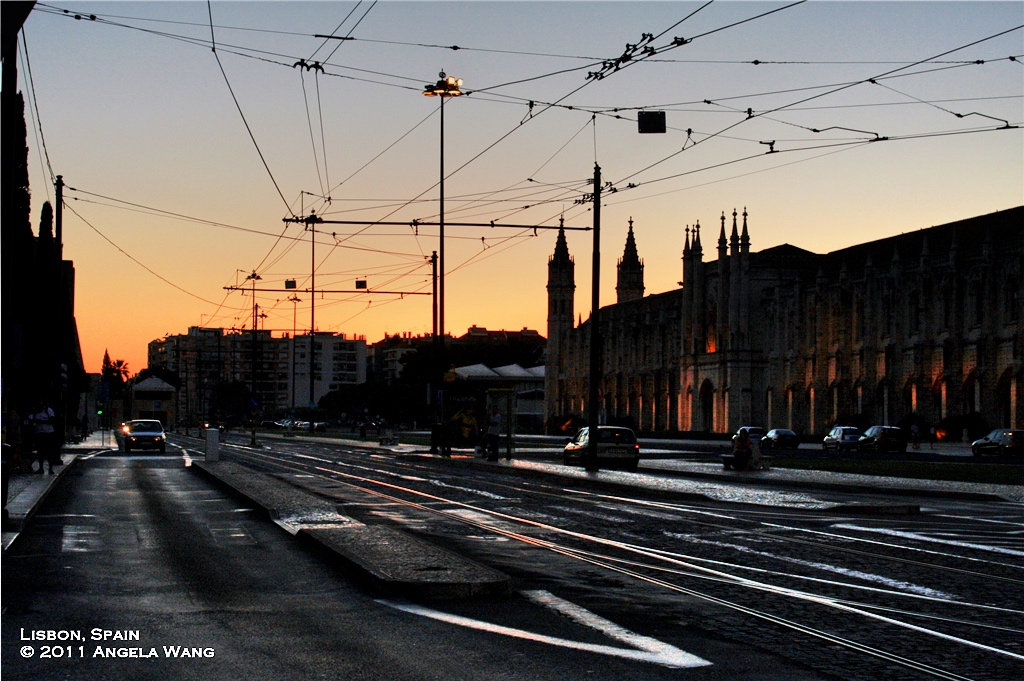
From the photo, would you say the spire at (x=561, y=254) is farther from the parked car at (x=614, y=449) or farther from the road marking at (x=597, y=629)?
the road marking at (x=597, y=629)

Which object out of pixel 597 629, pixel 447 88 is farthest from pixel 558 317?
pixel 597 629

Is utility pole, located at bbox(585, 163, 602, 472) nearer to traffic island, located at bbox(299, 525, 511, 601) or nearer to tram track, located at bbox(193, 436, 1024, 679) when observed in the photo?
tram track, located at bbox(193, 436, 1024, 679)

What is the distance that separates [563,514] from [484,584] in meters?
8.97

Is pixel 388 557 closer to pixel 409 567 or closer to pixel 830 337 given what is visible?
pixel 409 567

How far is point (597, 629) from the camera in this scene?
846 centimetres

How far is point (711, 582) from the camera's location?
10.9 m

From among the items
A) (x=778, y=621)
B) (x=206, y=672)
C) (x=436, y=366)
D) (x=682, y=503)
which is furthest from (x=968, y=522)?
(x=436, y=366)

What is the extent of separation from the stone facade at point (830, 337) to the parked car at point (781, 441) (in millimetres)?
7246

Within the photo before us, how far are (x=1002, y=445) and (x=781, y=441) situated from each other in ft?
66.2

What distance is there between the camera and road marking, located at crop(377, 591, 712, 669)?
7438mm

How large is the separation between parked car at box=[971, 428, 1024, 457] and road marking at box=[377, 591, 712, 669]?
45884 millimetres

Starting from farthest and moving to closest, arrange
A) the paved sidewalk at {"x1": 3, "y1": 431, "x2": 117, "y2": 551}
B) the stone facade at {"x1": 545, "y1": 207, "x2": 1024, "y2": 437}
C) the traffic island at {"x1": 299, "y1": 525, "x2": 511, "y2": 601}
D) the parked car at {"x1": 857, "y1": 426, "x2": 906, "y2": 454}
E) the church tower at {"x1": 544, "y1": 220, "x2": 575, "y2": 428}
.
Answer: the church tower at {"x1": 544, "y1": 220, "x2": 575, "y2": 428}, the stone facade at {"x1": 545, "y1": 207, "x2": 1024, "y2": 437}, the parked car at {"x1": 857, "y1": 426, "x2": 906, "y2": 454}, the paved sidewalk at {"x1": 3, "y1": 431, "x2": 117, "y2": 551}, the traffic island at {"x1": 299, "y1": 525, "x2": 511, "y2": 601}

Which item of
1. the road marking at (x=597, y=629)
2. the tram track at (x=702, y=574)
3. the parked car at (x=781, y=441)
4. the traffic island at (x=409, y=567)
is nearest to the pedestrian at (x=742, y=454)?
the tram track at (x=702, y=574)

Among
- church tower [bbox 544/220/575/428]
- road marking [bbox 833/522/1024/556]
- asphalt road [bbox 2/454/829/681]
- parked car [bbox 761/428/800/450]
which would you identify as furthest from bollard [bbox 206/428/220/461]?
Answer: church tower [bbox 544/220/575/428]
